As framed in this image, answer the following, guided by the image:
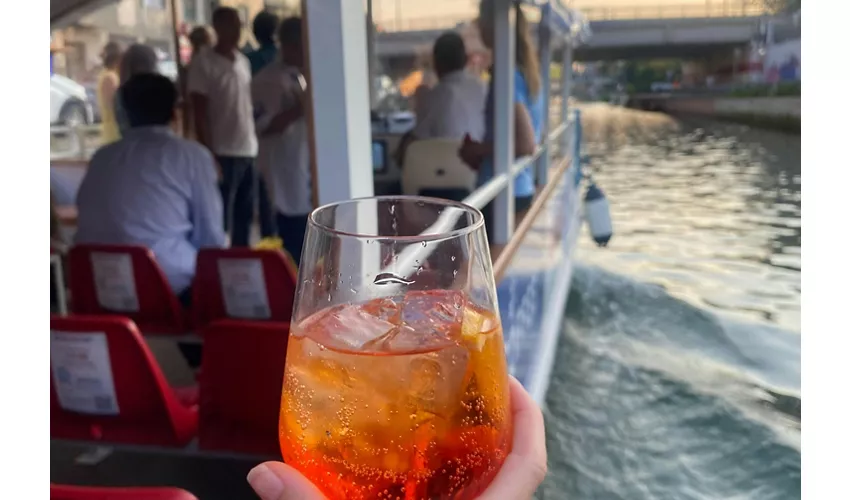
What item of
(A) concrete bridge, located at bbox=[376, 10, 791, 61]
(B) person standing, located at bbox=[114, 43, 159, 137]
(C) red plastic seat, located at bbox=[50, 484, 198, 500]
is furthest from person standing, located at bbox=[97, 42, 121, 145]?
(A) concrete bridge, located at bbox=[376, 10, 791, 61]

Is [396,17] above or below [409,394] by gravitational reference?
above

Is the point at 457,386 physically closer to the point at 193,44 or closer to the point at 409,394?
the point at 409,394

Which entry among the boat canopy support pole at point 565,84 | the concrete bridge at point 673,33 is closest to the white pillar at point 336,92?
the boat canopy support pole at point 565,84

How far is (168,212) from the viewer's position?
2.82 m

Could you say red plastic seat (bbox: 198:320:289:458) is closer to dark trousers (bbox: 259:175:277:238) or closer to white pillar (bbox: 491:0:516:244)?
white pillar (bbox: 491:0:516:244)

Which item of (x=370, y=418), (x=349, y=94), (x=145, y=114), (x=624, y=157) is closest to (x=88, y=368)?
(x=349, y=94)

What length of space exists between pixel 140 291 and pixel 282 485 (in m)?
2.23

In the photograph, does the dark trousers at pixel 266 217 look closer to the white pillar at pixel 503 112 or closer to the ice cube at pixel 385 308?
the white pillar at pixel 503 112

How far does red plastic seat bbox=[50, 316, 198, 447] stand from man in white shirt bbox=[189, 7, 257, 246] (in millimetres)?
2775

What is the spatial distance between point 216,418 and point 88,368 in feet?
1.20

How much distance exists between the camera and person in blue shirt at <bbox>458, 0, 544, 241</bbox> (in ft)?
12.1

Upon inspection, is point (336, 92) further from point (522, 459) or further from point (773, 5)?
point (773, 5)

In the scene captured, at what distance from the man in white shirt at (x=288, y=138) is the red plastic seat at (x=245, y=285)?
109 cm
